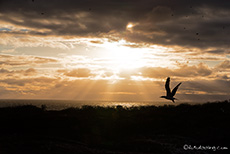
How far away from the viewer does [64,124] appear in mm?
24703

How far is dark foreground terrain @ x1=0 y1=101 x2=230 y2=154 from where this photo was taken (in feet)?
61.6

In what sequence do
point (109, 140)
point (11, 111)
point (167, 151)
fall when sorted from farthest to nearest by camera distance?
point (11, 111)
point (109, 140)
point (167, 151)

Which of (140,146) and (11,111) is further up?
(11,111)

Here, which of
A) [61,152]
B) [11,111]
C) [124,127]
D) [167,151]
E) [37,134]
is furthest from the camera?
[11,111]

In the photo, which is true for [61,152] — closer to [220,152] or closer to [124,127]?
[124,127]

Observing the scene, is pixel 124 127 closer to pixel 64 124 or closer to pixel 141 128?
pixel 141 128

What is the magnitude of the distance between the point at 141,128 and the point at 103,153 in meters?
9.13

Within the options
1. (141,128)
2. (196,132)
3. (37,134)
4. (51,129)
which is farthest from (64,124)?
(196,132)

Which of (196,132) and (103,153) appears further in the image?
(196,132)

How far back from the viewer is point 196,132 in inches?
952

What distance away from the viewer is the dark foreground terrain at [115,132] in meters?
18.8

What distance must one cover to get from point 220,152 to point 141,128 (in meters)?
8.60

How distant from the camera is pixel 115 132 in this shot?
25219 mm

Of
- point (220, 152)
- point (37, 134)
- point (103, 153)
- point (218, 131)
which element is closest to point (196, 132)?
point (218, 131)
